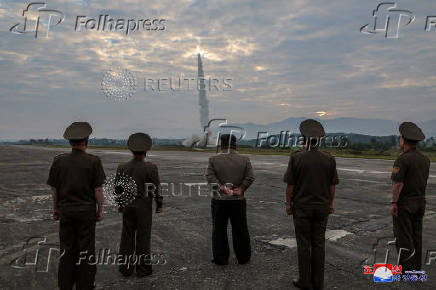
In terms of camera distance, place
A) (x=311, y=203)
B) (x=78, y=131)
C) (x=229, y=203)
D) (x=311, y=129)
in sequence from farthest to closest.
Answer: (x=229, y=203)
(x=311, y=129)
(x=311, y=203)
(x=78, y=131)

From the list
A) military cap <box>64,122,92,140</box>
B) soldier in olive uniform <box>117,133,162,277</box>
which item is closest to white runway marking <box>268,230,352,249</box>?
soldier in olive uniform <box>117,133,162,277</box>

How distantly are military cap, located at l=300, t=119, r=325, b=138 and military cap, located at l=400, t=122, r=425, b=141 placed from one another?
1217 mm

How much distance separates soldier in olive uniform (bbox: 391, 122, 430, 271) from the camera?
4.79 meters

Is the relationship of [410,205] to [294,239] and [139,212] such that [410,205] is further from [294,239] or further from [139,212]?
[139,212]

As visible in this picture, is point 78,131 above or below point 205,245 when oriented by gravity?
above

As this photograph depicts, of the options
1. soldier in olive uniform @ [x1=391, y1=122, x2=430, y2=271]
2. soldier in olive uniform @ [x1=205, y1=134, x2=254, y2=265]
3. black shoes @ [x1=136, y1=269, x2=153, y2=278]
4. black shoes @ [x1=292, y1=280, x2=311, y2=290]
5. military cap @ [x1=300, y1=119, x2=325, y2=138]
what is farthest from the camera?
soldier in olive uniform @ [x1=205, y1=134, x2=254, y2=265]

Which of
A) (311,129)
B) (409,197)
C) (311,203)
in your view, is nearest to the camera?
(311,203)

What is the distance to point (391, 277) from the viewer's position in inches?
195

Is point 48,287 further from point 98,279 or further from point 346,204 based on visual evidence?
point 346,204

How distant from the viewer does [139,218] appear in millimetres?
4883

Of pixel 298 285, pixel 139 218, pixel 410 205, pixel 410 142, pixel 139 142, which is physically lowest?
pixel 298 285

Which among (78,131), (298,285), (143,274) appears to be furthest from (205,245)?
(78,131)

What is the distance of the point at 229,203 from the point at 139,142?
1.66m

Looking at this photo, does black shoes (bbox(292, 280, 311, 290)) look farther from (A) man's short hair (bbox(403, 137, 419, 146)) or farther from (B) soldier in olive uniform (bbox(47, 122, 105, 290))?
(B) soldier in olive uniform (bbox(47, 122, 105, 290))
